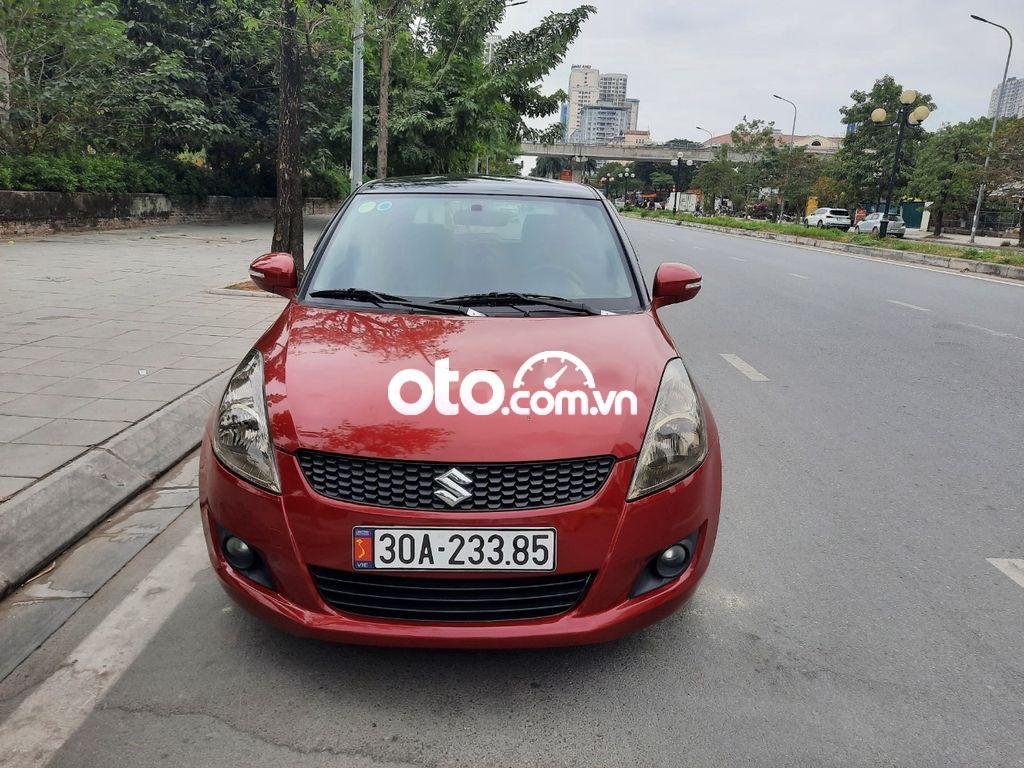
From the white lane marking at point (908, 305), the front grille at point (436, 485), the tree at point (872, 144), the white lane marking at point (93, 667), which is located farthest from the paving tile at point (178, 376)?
the tree at point (872, 144)

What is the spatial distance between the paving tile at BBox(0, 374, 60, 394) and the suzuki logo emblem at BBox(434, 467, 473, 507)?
3993 mm

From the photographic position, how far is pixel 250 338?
289 inches

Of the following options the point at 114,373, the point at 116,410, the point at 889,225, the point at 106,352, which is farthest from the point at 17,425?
the point at 889,225

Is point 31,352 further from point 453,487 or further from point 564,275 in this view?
point 453,487

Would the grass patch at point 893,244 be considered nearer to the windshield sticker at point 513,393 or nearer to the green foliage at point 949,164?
the green foliage at point 949,164

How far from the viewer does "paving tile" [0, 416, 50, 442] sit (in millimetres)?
4352

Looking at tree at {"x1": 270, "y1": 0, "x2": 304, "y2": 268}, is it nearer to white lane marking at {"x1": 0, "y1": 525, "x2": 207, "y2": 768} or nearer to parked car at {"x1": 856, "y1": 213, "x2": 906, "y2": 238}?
white lane marking at {"x1": 0, "y1": 525, "x2": 207, "y2": 768}

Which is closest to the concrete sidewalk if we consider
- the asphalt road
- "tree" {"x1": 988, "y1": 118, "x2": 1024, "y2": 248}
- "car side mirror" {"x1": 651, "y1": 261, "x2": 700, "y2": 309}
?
the asphalt road

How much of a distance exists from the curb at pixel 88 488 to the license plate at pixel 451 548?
1.63 meters

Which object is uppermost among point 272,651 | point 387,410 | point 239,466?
point 387,410

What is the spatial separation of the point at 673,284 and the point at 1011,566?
5.76ft

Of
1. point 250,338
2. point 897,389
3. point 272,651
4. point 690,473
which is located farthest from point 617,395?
point 250,338

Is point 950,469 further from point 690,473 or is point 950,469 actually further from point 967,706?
point 690,473

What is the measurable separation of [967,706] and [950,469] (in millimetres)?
2435
